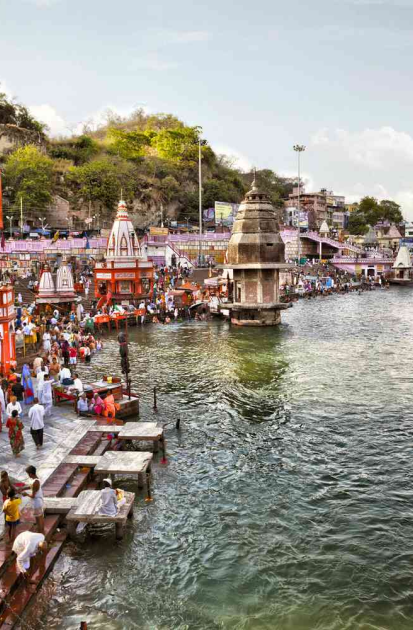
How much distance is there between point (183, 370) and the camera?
25266mm

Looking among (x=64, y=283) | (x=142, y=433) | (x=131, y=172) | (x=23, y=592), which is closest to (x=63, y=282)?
(x=64, y=283)

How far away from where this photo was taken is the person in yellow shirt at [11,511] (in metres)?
9.93

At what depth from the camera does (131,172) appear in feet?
249

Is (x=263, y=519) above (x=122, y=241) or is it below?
below

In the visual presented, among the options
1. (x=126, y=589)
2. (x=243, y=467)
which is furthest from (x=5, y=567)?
(x=243, y=467)

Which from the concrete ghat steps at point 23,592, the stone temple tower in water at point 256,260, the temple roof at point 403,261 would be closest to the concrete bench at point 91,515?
the concrete ghat steps at point 23,592

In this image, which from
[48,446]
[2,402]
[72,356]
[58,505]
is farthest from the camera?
[72,356]

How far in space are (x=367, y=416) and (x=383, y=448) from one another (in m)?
2.82

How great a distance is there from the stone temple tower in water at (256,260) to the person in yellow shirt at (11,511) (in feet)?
91.5

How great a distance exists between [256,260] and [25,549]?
2931cm

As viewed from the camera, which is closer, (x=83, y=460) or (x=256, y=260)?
(x=83, y=460)

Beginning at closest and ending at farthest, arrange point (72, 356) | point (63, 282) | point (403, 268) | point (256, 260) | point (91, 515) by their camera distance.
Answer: point (91, 515) → point (72, 356) → point (63, 282) → point (256, 260) → point (403, 268)

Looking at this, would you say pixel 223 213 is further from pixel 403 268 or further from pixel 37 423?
pixel 37 423

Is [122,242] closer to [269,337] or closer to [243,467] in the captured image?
[269,337]
